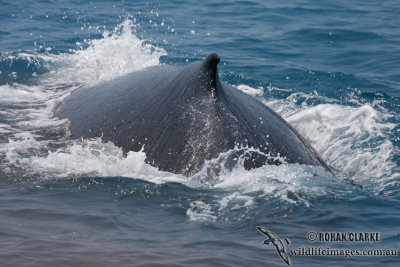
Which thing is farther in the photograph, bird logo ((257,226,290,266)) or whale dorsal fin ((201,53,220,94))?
whale dorsal fin ((201,53,220,94))

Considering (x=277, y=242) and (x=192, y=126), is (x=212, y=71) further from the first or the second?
(x=277, y=242)

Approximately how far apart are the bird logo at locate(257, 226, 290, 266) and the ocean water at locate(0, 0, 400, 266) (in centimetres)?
5

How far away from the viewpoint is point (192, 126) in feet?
16.9

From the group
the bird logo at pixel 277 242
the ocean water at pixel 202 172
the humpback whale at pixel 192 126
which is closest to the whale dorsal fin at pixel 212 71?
the humpback whale at pixel 192 126

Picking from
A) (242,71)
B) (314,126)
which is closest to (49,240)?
(314,126)

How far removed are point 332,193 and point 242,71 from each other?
8667 mm

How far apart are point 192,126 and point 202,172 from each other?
19.3 inches

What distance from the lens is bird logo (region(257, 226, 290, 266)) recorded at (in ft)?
13.4

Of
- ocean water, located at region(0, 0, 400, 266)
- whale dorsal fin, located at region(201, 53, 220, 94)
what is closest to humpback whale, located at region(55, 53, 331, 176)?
whale dorsal fin, located at region(201, 53, 220, 94)

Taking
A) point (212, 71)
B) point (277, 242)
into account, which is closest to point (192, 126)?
point (212, 71)

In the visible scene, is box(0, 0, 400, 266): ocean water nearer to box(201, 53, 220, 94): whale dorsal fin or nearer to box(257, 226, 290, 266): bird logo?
box(257, 226, 290, 266): bird logo

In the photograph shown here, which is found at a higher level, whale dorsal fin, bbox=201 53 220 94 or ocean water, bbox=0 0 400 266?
whale dorsal fin, bbox=201 53 220 94

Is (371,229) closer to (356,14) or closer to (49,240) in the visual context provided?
(49,240)

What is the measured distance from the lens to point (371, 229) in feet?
16.4
